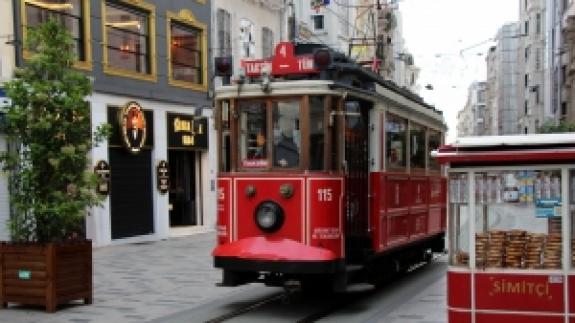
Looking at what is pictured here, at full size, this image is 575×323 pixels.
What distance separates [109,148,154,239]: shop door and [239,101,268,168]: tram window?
8940 millimetres

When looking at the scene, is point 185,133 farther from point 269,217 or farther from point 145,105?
point 269,217

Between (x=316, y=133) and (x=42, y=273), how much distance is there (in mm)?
3994

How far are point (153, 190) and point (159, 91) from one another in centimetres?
277

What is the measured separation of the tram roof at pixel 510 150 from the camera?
19.4 feet

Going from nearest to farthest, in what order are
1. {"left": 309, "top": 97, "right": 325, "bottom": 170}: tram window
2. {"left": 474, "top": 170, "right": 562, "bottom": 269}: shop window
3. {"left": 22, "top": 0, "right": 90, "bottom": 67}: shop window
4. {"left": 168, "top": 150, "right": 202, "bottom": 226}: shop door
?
{"left": 474, "top": 170, "right": 562, "bottom": 269}: shop window < {"left": 309, "top": 97, "right": 325, "bottom": 170}: tram window < {"left": 22, "top": 0, "right": 90, "bottom": 67}: shop window < {"left": 168, "top": 150, "right": 202, "bottom": 226}: shop door

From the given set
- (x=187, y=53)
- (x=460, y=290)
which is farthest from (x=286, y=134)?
(x=187, y=53)

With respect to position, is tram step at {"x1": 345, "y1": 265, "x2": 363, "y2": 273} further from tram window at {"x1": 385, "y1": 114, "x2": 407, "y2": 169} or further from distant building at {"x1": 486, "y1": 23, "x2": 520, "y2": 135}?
distant building at {"x1": 486, "y1": 23, "x2": 520, "y2": 135}

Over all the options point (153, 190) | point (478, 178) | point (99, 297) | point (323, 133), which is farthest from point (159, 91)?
point (478, 178)

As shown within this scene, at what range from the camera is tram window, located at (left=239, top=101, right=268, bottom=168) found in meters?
9.08

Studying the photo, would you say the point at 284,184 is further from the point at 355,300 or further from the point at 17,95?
the point at 17,95

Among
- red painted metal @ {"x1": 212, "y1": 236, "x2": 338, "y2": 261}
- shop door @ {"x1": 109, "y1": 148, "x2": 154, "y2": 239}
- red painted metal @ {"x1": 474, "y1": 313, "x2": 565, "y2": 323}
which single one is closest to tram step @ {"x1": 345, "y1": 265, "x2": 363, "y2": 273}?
red painted metal @ {"x1": 212, "y1": 236, "x2": 338, "y2": 261}

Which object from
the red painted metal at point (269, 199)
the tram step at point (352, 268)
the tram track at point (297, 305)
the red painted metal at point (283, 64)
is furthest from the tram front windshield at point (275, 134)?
the tram track at point (297, 305)

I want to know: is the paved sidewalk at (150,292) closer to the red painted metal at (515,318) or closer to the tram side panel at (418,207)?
the tram side panel at (418,207)

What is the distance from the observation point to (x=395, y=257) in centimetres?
1141
